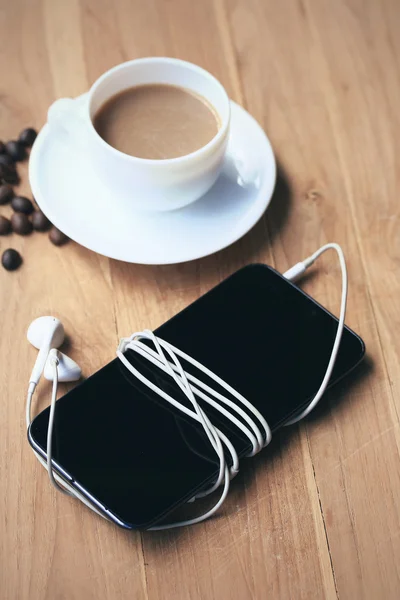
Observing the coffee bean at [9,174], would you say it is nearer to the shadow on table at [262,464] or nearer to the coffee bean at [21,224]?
the coffee bean at [21,224]

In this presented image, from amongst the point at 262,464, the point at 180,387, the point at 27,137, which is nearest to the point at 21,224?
the point at 27,137

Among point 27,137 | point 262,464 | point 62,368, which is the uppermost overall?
point 27,137

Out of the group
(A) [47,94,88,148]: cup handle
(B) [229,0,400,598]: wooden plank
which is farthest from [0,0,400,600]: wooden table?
(A) [47,94,88,148]: cup handle

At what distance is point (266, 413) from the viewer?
705 mm

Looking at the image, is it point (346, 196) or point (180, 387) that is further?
point (346, 196)

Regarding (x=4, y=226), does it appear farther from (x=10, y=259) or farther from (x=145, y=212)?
(x=145, y=212)

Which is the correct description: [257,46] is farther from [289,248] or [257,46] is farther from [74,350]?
[74,350]

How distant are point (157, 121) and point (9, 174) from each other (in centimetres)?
20

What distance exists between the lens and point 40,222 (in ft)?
2.74

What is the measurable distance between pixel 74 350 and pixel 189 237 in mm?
185

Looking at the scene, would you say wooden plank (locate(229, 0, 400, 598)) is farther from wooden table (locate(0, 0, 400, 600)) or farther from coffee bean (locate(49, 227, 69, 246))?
coffee bean (locate(49, 227, 69, 246))

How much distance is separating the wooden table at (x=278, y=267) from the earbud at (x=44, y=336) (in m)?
0.02

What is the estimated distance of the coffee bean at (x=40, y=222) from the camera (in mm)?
836

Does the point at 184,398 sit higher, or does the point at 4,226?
the point at 4,226
